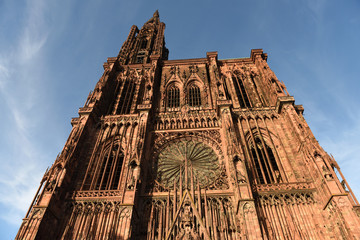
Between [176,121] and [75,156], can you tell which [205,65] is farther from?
[75,156]

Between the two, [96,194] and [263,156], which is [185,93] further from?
[96,194]

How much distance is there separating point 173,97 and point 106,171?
10.1 m

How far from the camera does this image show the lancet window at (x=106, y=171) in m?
16.0

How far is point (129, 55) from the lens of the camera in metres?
32.5

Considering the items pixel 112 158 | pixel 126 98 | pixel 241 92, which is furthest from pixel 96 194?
pixel 241 92

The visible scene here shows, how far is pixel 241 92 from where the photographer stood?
76.1ft

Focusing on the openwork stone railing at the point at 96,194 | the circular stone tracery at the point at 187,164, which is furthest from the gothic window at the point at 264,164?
the openwork stone railing at the point at 96,194

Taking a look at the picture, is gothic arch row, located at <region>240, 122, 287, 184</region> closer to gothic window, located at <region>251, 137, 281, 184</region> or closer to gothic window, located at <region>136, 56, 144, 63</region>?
gothic window, located at <region>251, 137, 281, 184</region>

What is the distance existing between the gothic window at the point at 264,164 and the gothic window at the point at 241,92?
461 centimetres

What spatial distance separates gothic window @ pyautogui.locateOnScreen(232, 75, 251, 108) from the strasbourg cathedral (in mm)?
130

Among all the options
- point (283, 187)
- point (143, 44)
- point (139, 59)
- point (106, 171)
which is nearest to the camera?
point (283, 187)

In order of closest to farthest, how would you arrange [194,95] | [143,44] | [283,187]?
[283,187] → [194,95] → [143,44]

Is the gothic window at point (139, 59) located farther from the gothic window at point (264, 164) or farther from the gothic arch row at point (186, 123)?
the gothic window at point (264, 164)

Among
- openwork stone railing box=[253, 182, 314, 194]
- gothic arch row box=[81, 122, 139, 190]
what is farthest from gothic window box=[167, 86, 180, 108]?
openwork stone railing box=[253, 182, 314, 194]
